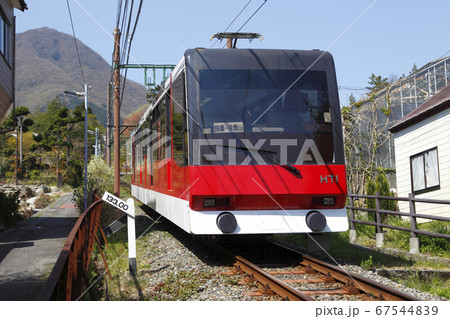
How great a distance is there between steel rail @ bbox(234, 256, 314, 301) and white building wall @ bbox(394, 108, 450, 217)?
9.27 m

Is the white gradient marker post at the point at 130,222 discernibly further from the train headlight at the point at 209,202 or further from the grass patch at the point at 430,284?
the grass patch at the point at 430,284

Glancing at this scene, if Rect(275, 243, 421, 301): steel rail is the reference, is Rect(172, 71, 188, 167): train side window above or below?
above

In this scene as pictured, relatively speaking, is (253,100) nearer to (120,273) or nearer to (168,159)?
(168,159)

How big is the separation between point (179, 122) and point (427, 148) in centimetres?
1040

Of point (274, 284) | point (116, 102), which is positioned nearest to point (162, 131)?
point (274, 284)

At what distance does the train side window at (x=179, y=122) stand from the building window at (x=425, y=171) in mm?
9989

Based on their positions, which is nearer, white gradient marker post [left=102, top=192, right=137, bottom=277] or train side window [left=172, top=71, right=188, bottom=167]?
white gradient marker post [left=102, top=192, right=137, bottom=277]

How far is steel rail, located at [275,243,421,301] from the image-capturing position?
216 inches

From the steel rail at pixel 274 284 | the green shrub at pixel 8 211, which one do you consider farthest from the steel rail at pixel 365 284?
the green shrub at pixel 8 211

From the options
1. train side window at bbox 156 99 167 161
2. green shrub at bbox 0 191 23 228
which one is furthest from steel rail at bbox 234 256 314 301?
green shrub at bbox 0 191 23 228

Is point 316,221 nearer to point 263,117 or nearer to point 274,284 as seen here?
point 274,284

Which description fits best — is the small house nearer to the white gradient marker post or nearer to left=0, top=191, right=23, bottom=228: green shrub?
the white gradient marker post

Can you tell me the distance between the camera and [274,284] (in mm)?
6184
